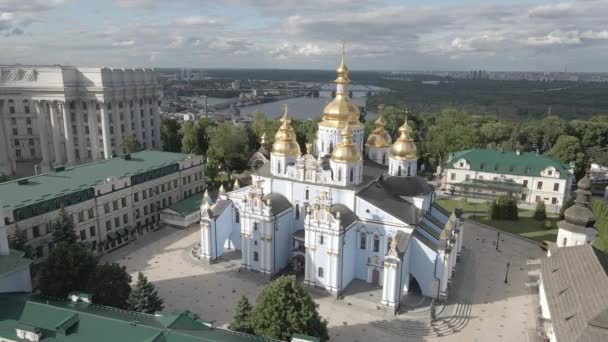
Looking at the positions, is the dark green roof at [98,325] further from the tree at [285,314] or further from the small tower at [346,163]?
the small tower at [346,163]

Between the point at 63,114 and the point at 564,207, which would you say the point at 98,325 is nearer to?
the point at 564,207

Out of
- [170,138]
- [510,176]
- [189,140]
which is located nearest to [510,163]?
[510,176]

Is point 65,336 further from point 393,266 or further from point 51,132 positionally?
point 51,132

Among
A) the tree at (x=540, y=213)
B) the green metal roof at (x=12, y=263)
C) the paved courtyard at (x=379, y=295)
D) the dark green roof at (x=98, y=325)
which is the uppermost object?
the green metal roof at (x=12, y=263)

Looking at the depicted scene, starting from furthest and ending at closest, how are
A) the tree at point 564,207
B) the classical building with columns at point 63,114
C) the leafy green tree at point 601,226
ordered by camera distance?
the classical building with columns at point 63,114
the tree at point 564,207
the leafy green tree at point 601,226

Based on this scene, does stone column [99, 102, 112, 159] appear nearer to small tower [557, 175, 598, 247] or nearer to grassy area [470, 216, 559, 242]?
grassy area [470, 216, 559, 242]

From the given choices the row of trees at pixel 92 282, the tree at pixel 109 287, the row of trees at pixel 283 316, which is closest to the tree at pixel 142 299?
the row of trees at pixel 92 282
